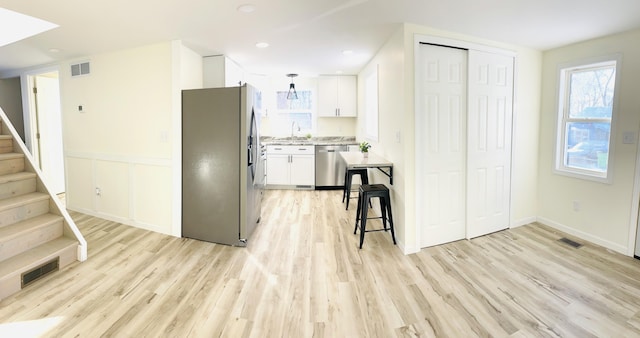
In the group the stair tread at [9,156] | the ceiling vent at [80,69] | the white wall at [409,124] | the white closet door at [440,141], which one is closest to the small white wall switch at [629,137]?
the white wall at [409,124]

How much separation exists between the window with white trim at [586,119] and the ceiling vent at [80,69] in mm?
5996

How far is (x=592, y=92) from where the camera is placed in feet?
10.8

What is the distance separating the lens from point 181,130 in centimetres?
339

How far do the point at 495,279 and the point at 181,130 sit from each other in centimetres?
348

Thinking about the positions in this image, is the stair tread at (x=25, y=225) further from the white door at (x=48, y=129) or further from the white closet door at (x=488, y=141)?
the white closet door at (x=488, y=141)

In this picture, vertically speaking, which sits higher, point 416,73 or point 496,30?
point 496,30

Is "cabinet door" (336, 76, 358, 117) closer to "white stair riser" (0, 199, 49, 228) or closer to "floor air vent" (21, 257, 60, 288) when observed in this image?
"white stair riser" (0, 199, 49, 228)

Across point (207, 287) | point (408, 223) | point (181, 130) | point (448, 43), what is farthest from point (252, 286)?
point (448, 43)

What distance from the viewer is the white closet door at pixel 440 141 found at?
118 inches

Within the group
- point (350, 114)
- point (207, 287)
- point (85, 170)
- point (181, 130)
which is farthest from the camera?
point (350, 114)

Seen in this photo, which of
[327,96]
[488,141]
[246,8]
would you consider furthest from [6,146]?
[488,141]

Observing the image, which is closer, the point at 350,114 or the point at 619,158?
the point at 619,158

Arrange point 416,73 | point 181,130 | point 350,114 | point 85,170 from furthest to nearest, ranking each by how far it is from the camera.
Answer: point 350,114 → point 85,170 → point 181,130 → point 416,73

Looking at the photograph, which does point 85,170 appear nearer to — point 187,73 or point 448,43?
point 187,73
